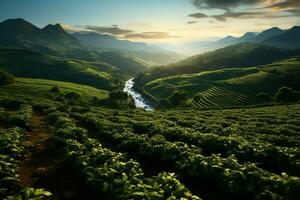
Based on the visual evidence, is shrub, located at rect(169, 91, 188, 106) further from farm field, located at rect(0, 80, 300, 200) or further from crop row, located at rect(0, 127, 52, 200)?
crop row, located at rect(0, 127, 52, 200)

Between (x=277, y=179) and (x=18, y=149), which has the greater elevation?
(x=277, y=179)

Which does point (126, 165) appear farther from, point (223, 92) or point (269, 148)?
point (223, 92)

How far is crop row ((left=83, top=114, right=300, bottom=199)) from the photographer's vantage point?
48.5 ft

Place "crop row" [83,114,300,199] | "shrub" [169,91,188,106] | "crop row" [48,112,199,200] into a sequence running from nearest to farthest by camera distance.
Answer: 1. "crop row" [48,112,199,200]
2. "crop row" [83,114,300,199]
3. "shrub" [169,91,188,106]

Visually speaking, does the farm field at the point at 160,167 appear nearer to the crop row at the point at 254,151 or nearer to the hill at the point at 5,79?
the crop row at the point at 254,151

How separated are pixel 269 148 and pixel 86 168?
1277cm

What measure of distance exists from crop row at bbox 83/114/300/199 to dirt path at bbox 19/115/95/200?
6151 millimetres

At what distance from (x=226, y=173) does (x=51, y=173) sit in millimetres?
12332

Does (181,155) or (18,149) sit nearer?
(181,155)

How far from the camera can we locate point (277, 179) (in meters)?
15.0

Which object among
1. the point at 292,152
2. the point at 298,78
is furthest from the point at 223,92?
the point at 292,152

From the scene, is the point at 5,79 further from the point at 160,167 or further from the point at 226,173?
the point at 226,173

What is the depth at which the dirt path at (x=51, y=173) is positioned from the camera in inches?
719

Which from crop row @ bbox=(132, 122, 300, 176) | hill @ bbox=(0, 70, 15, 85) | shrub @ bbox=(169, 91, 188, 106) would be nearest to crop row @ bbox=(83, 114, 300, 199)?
crop row @ bbox=(132, 122, 300, 176)
